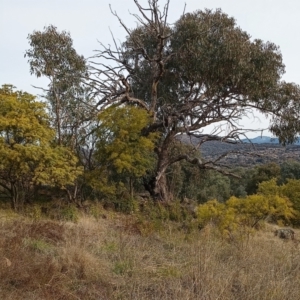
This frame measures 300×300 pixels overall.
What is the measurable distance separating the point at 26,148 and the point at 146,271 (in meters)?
7.98

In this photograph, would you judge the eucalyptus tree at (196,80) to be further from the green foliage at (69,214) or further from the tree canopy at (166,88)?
the green foliage at (69,214)

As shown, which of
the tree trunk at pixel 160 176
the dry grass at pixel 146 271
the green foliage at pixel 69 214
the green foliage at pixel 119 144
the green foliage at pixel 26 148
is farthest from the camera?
the tree trunk at pixel 160 176

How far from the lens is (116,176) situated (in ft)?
53.9

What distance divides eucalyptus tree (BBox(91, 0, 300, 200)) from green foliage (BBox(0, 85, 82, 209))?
437 cm

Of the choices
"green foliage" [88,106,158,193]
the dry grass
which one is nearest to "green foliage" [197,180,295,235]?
the dry grass

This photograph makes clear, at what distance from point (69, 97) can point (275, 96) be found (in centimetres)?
968

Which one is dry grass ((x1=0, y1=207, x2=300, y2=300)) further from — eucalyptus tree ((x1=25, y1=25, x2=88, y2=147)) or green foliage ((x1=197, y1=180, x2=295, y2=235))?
eucalyptus tree ((x1=25, y1=25, x2=88, y2=147))

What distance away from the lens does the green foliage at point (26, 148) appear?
39.7ft

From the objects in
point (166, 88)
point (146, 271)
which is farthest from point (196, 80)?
point (146, 271)

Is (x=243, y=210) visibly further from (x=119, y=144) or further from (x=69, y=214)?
(x=119, y=144)

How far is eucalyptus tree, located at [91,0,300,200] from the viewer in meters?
16.5

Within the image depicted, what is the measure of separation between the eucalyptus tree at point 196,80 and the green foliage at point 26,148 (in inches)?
172

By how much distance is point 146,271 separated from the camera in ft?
16.5

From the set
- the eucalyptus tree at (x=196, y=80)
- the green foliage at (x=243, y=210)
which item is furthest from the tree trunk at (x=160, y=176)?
the green foliage at (x=243, y=210)
